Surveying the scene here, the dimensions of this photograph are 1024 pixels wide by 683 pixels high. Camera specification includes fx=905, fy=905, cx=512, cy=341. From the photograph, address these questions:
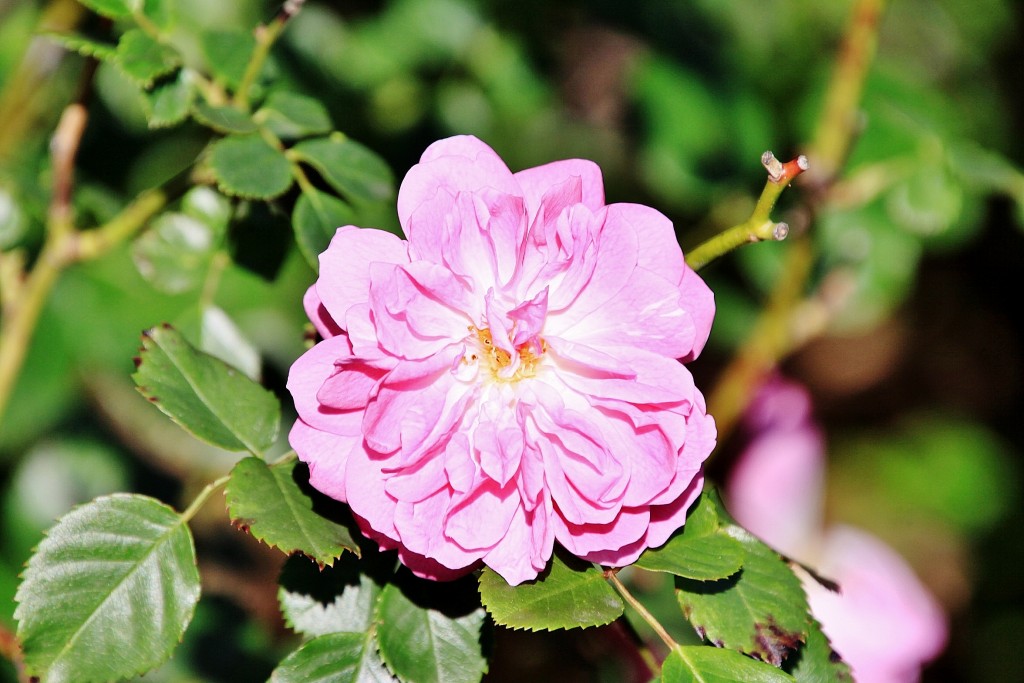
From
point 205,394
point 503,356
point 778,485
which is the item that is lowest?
point 778,485

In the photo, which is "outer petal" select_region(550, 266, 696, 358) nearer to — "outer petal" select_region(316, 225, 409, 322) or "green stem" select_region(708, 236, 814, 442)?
"outer petal" select_region(316, 225, 409, 322)

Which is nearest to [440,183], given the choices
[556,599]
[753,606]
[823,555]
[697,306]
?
[697,306]

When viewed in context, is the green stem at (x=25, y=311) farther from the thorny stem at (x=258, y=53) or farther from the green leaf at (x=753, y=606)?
the green leaf at (x=753, y=606)

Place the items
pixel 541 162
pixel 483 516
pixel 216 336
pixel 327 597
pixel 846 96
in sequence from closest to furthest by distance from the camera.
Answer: pixel 483 516 < pixel 327 597 < pixel 216 336 < pixel 846 96 < pixel 541 162

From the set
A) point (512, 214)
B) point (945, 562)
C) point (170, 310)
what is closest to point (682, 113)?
point (170, 310)

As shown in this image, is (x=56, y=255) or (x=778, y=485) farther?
(x=778, y=485)

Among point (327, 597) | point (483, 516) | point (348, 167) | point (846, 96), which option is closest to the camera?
point (483, 516)

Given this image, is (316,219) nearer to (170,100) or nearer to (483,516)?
(170,100)
